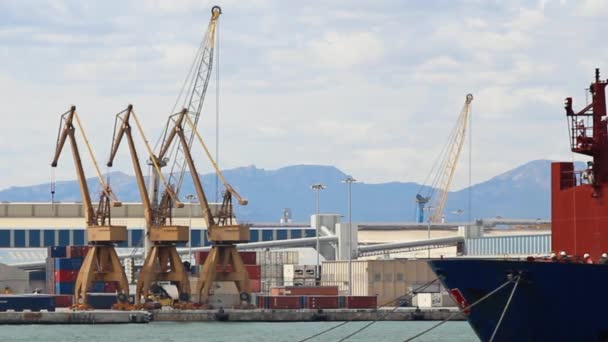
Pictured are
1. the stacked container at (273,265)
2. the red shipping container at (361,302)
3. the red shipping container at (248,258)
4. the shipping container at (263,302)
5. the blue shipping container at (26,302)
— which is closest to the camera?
the blue shipping container at (26,302)

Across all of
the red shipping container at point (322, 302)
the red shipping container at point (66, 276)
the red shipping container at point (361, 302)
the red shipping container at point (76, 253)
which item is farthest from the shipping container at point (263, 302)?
the red shipping container at point (66, 276)

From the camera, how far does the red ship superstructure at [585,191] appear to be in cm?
5591

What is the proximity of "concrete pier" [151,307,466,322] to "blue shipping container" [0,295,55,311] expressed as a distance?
9.15 metres

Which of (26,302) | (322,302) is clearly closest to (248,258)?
(322,302)

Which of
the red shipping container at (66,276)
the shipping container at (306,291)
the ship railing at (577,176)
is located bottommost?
the shipping container at (306,291)

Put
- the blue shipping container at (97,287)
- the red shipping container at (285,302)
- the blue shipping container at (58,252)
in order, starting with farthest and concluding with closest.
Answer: the blue shipping container at (58,252) → the blue shipping container at (97,287) → the red shipping container at (285,302)

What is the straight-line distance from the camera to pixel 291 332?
350 feet

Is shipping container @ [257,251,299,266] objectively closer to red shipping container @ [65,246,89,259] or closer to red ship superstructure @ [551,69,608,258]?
red shipping container @ [65,246,89,259]

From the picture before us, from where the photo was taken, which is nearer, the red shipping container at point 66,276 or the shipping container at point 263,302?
the shipping container at point 263,302

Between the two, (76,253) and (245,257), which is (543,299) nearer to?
(76,253)

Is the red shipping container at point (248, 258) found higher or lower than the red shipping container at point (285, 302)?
higher

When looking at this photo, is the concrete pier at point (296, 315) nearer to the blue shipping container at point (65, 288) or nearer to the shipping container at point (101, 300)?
the shipping container at point (101, 300)

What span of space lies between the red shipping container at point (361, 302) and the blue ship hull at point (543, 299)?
81.2 meters

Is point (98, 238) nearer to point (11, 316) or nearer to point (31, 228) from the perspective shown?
point (11, 316)
